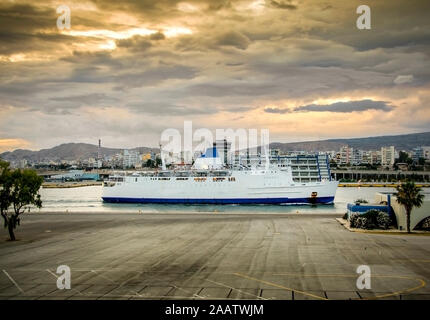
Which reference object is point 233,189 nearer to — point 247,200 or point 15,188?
point 247,200

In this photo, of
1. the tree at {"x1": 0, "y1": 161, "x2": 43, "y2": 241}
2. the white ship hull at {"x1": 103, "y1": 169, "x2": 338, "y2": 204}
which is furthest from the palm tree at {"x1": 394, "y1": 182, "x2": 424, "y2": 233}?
the white ship hull at {"x1": 103, "y1": 169, "x2": 338, "y2": 204}

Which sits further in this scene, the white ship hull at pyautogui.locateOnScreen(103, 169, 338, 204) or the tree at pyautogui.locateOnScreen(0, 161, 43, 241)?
the white ship hull at pyautogui.locateOnScreen(103, 169, 338, 204)

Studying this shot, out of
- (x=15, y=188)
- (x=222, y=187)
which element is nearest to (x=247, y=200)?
(x=222, y=187)

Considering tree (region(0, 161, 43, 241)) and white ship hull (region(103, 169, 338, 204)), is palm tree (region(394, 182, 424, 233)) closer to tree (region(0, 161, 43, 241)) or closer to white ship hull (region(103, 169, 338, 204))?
tree (region(0, 161, 43, 241))

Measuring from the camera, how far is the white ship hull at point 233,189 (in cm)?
5800

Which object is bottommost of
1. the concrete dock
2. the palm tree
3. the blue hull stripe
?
the blue hull stripe

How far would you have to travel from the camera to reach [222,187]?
60062 mm

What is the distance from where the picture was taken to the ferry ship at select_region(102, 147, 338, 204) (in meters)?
58.0

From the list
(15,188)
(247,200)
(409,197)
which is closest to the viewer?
(15,188)

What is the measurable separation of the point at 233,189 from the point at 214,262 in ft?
133

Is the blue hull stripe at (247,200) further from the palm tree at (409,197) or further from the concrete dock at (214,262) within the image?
the palm tree at (409,197)

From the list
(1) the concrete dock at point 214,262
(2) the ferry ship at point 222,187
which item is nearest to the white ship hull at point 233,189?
(2) the ferry ship at point 222,187

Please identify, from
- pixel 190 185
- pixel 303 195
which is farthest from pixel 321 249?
pixel 190 185
